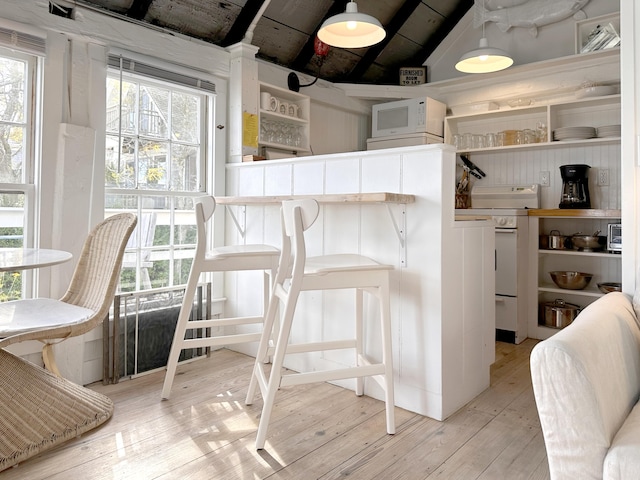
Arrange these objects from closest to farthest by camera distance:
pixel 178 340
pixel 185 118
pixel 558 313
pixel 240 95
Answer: pixel 178 340
pixel 185 118
pixel 240 95
pixel 558 313

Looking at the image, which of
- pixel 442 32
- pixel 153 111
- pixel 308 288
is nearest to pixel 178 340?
pixel 308 288

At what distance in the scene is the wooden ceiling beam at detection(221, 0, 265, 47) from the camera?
132 inches

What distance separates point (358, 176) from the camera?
2.55 meters

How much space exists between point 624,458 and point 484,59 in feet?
10.0

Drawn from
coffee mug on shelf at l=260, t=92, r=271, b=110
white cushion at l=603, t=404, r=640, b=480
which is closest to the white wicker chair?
coffee mug on shelf at l=260, t=92, r=271, b=110

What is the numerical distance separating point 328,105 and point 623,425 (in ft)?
12.3

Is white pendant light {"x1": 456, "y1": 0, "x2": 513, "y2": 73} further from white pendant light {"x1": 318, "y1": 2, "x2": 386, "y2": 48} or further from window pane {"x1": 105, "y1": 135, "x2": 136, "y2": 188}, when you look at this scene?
window pane {"x1": 105, "y1": 135, "x2": 136, "y2": 188}

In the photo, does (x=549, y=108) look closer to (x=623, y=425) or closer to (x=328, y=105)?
(x=328, y=105)

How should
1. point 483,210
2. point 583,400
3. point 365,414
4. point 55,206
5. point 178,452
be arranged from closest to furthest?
point 583,400 < point 178,452 < point 365,414 < point 55,206 < point 483,210

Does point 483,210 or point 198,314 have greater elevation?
point 483,210

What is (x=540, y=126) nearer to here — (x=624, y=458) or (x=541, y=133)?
(x=541, y=133)

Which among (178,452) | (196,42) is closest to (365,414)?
(178,452)

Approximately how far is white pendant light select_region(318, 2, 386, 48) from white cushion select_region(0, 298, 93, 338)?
6.46 ft

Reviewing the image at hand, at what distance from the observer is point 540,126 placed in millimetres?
3943
